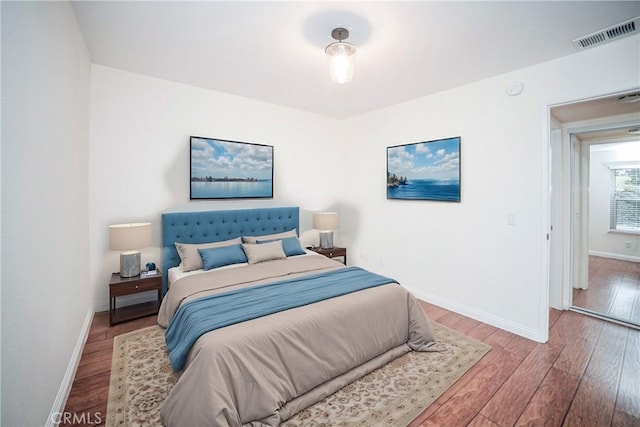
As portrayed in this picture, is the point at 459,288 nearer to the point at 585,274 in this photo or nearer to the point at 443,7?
the point at 585,274

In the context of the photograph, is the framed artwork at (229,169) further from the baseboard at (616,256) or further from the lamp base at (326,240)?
the baseboard at (616,256)

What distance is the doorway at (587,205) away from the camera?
10.2ft

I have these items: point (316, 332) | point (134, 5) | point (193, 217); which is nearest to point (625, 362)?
point (316, 332)

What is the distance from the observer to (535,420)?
1775 millimetres

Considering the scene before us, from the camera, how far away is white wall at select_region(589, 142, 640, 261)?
432cm

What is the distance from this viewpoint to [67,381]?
1939mm

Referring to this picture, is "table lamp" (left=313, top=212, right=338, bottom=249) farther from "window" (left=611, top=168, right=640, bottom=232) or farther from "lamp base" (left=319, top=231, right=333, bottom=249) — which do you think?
"window" (left=611, top=168, right=640, bottom=232)

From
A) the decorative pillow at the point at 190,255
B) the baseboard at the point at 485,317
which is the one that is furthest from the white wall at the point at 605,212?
the decorative pillow at the point at 190,255

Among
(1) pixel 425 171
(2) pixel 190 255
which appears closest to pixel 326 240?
(1) pixel 425 171

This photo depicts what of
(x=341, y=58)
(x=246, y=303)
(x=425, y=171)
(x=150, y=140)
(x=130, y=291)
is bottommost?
(x=130, y=291)

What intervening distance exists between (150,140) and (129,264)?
55.5 inches

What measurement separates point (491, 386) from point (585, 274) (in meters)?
3.08

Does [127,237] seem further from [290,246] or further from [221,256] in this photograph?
[290,246]

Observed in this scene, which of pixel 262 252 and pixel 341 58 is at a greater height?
pixel 341 58
